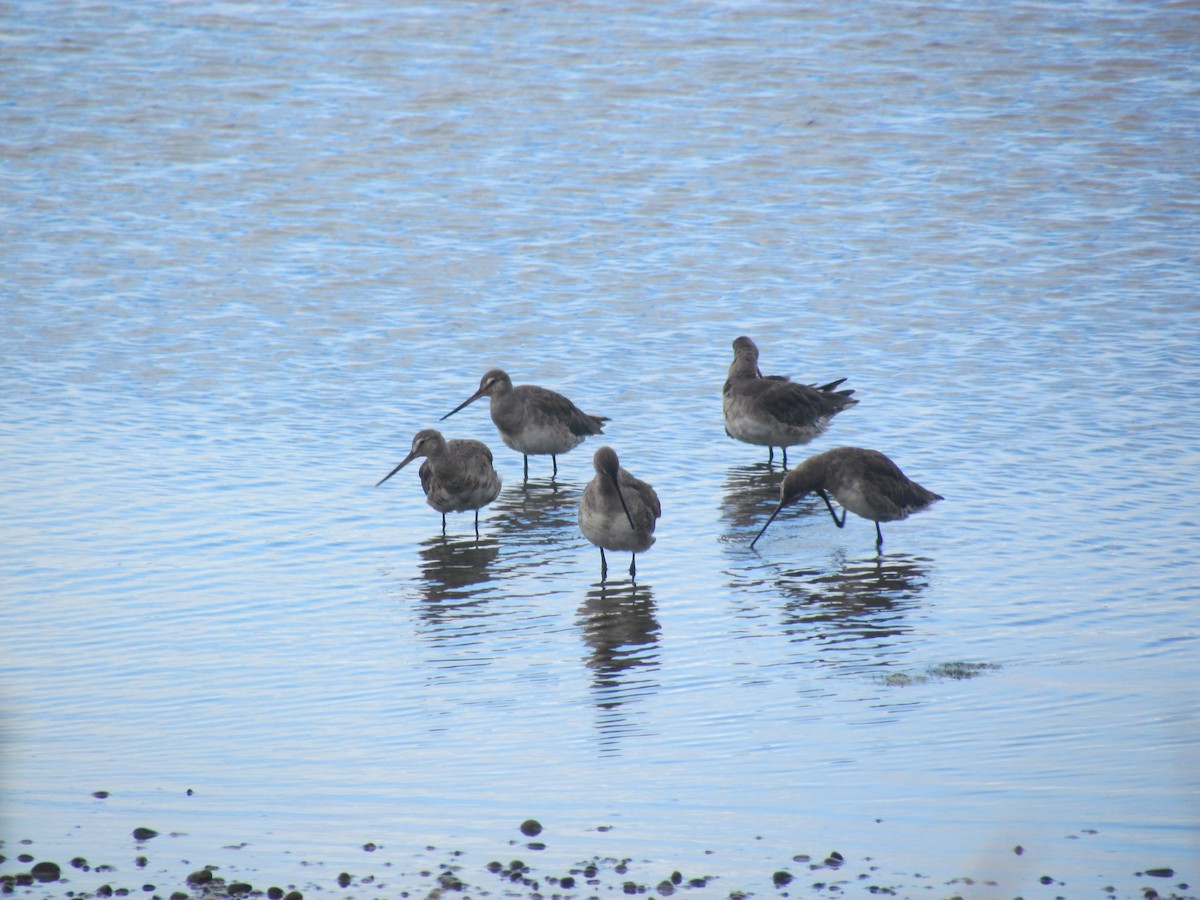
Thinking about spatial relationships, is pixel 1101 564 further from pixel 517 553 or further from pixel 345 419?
pixel 345 419

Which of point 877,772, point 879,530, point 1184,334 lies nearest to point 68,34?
point 1184,334

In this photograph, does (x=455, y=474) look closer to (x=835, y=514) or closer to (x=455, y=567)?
(x=455, y=567)

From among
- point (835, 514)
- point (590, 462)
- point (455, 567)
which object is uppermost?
point (590, 462)

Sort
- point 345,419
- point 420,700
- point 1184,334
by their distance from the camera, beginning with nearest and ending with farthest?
point 420,700, point 345,419, point 1184,334

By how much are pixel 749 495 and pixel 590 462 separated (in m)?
1.96

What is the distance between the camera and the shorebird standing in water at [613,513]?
11148 mm

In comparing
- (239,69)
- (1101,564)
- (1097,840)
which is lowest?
(1097,840)

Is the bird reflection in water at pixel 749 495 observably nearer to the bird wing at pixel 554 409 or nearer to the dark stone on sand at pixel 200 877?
the bird wing at pixel 554 409

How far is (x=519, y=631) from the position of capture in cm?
1031

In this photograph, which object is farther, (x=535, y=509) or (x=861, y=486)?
(x=535, y=509)

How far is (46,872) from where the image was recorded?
6.68 m

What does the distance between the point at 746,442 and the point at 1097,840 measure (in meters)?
7.99

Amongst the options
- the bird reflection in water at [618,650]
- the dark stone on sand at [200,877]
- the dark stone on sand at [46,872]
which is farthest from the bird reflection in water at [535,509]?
the dark stone on sand at [46,872]

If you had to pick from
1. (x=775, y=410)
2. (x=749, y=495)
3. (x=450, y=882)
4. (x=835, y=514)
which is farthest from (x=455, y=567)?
(x=450, y=882)
